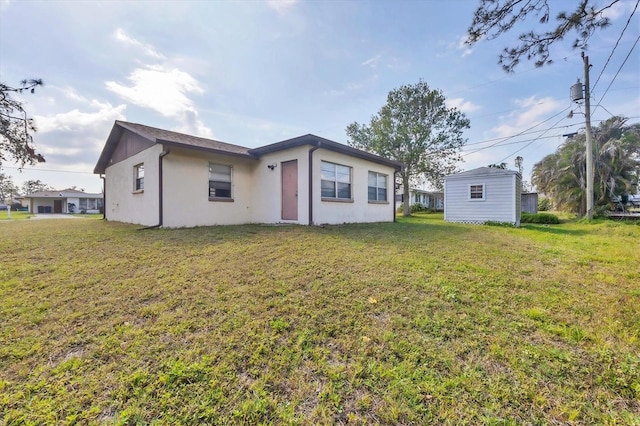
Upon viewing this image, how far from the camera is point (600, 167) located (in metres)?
15.1

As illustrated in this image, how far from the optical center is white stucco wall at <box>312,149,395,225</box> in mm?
8461

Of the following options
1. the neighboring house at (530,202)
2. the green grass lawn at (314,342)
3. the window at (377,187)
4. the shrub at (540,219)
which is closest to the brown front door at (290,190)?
the window at (377,187)

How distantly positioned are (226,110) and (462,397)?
13.2m

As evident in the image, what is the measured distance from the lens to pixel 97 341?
2.27 metres

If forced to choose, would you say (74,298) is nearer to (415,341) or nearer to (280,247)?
(280,247)

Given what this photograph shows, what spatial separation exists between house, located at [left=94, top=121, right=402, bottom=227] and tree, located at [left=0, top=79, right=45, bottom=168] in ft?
7.82

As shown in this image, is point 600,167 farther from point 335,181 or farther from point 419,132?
point 335,181

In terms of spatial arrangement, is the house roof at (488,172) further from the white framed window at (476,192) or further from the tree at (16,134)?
the tree at (16,134)

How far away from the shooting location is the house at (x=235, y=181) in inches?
320

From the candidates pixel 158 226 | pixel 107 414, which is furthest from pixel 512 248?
pixel 158 226

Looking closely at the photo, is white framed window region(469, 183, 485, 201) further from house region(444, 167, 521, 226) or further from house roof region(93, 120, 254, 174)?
house roof region(93, 120, 254, 174)

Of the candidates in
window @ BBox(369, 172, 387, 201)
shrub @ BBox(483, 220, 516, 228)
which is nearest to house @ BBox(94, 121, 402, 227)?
window @ BBox(369, 172, 387, 201)

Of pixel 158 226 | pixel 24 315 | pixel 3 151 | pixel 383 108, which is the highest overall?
pixel 383 108

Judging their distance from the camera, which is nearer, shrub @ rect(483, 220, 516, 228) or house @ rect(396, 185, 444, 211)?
shrub @ rect(483, 220, 516, 228)
